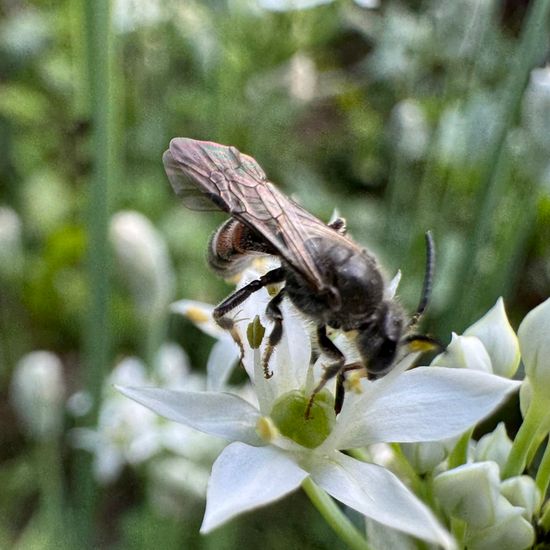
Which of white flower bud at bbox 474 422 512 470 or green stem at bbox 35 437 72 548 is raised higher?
white flower bud at bbox 474 422 512 470

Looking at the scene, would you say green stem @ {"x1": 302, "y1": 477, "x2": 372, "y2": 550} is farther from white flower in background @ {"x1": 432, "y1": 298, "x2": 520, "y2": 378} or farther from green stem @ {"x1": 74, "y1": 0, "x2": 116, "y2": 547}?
green stem @ {"x1": 74, "y1": 0, "x2": 116, "y2": 547}

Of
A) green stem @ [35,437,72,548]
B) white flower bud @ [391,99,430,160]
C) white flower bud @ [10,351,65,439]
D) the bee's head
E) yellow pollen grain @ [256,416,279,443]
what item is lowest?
green stem @ [35,437,72,548]

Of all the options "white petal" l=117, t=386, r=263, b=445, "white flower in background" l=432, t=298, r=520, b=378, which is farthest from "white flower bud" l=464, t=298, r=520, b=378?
"white petal" l=117, t=386, r=263, b=445

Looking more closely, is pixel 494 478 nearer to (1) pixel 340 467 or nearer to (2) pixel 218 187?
(1) pixel 340 467

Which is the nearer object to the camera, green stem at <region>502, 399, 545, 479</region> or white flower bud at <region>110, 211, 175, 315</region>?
green stem at <region>502, 399, 545, 479</region>

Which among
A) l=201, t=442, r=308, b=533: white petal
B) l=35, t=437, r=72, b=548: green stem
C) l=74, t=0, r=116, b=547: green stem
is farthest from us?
l=35, t=437, r=72, b=548: green stem

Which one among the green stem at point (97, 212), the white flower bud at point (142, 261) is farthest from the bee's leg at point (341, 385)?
the white flower bud at point (142, 261)

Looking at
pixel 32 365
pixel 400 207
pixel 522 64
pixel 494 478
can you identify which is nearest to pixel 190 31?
pixel 400 207
